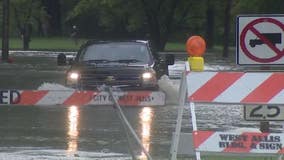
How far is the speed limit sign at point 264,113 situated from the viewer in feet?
30.1

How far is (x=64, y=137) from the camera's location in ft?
46.2

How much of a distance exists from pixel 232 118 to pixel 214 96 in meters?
8.84

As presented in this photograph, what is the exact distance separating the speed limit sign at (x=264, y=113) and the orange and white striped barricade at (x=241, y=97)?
387 mm

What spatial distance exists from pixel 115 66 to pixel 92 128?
306 cm

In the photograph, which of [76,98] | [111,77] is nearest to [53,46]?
[111,77]

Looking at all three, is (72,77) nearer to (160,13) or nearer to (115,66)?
(115,66)

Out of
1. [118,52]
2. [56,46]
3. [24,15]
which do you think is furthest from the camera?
[56,46]

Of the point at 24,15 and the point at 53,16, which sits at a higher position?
the point at 53,16

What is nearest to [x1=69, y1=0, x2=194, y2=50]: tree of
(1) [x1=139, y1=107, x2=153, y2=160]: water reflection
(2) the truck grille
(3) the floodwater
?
(3) the floodwater

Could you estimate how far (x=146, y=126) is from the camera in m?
15.8

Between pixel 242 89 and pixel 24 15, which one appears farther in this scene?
pixel 24 15

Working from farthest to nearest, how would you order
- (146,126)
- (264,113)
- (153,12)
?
(153,12), (146,126), (264,113)

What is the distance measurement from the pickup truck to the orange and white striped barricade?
8904 mm

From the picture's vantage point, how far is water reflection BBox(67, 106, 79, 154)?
1283 cm
